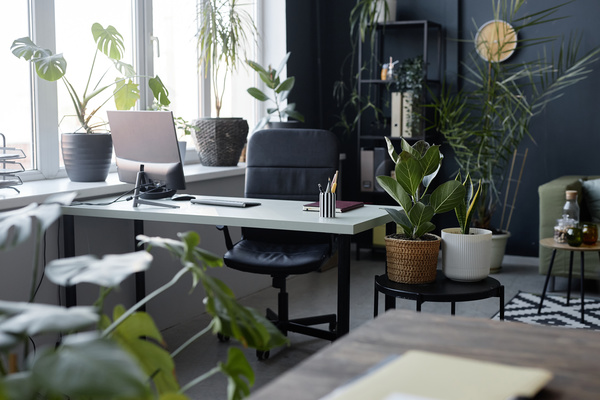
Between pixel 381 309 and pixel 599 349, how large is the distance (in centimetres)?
309

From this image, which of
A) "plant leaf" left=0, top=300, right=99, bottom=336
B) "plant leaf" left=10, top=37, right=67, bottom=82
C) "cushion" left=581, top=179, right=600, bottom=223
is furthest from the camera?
"cushion" left=581, top=179, right=600, bottom=223

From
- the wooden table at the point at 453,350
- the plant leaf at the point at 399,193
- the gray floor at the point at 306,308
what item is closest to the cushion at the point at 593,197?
the gray floor at the point at 306,308

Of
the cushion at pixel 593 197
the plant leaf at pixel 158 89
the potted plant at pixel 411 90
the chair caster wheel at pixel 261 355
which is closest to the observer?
the chair caster wheel at pixel 261 355

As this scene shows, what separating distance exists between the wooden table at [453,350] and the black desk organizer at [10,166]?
83.6 inches

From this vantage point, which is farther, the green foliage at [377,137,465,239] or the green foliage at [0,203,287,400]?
the green foliage at [377,137,465,239]

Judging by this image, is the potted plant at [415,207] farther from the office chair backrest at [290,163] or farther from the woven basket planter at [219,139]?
the woven basket planter at [219,139]

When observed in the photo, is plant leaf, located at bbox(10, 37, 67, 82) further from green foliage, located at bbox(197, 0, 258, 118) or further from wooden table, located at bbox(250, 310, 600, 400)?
wooden table, located at bbox(250, 310, 600, 400)

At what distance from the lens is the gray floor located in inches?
123

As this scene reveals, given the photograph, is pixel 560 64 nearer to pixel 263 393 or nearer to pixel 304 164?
pixel 304 164

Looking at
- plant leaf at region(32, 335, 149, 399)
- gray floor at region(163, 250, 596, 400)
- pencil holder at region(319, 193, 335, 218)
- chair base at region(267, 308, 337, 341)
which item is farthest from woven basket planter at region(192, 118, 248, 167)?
plant leaf at region(32, 335, 149, 399)

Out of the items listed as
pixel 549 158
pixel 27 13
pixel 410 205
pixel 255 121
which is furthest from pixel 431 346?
pixel 549 158

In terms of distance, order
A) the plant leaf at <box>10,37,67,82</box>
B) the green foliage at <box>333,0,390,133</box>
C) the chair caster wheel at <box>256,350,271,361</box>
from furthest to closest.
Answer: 1. the green foliage at <box>333,0,390,133</box>
2. the chair caster wheel at <box>256,350,271,361</box>
3. the plant leaf at <box>10,37,67,82</box>

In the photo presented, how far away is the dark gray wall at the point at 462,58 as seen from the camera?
205 inches

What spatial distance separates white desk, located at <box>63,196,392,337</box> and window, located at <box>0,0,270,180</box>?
511mm
